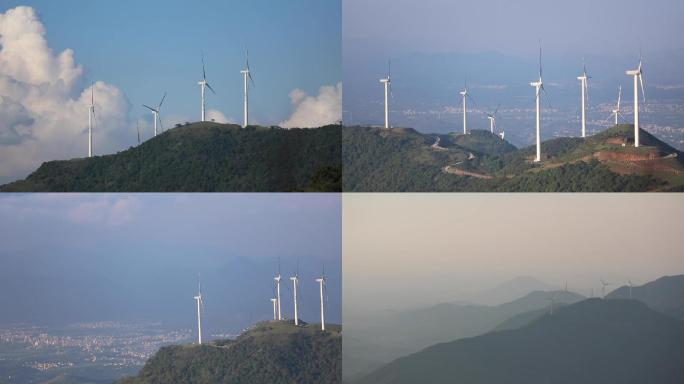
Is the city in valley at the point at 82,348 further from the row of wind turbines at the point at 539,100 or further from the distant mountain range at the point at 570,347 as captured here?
the row of wind turbines at the point at 539,100

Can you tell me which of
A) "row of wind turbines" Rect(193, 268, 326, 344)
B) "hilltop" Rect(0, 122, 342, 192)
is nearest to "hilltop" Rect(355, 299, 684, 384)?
"row of wind turbines" Rect(193, 268, 326, 344)

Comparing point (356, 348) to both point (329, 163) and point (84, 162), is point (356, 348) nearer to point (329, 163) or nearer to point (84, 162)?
point (329, 163)

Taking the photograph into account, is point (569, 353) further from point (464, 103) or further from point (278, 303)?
point (278, 303)

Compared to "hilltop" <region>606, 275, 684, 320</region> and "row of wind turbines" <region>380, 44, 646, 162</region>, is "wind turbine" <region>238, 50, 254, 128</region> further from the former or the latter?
"hilltop" <region>606, 275, 684, 320</region>

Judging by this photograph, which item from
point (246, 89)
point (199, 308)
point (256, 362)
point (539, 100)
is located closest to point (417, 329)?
point (256, 362)

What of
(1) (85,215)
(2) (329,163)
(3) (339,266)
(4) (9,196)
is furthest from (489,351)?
(4) (9,196)

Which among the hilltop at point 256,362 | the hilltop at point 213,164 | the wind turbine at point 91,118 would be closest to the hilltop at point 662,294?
the hilltop at point 256,362
